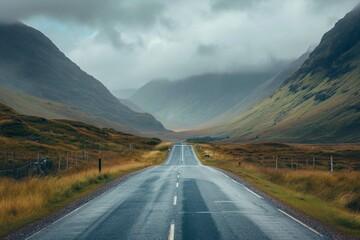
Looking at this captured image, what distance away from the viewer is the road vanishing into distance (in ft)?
43.2

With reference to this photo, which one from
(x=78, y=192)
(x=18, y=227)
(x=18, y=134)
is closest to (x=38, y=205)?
(x=18, y=227)

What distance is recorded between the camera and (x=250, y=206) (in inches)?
749

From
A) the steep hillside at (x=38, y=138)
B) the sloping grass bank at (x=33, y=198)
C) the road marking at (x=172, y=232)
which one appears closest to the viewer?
the road marking at (x=172, y=232)

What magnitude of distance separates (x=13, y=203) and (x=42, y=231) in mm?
4482

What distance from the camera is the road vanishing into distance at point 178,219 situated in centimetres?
1316

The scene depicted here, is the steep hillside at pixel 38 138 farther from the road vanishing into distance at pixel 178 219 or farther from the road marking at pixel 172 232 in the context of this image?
the road marking at pixel 172 232

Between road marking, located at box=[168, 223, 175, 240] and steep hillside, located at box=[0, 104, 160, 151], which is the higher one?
steep hillside, located at box=[0, 104, 160, 151]

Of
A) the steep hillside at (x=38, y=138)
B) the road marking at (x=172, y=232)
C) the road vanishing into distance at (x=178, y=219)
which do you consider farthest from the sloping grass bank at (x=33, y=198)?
the steep hillside at (x=38, y=138)

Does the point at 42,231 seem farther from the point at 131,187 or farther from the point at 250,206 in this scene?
the point at 131,187

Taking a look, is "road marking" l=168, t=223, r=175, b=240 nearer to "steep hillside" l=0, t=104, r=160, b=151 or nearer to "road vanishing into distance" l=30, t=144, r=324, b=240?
"road vanishing into distance" l=30, t=144, r=324, b=240

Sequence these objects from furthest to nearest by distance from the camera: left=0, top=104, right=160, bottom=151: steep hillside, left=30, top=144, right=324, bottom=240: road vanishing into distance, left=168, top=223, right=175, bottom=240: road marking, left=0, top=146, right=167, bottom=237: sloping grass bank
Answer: left=0, top=104, right=160, bottom=151: steep hillside, left=0, top=146, right=167, bottom=237: sloping grass bank, left=30, top=144, right=324, bottom=240: road vanishing into distance, left=168, top=223, right=175, bottom=240: road marking

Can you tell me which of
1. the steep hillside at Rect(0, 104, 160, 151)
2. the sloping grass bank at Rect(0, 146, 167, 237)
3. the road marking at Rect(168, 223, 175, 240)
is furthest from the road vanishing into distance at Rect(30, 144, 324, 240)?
the steep hillside at Rect(0, 104, 160, 151)

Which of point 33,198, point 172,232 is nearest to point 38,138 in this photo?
point 33,198

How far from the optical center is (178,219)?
1562 centimetres
